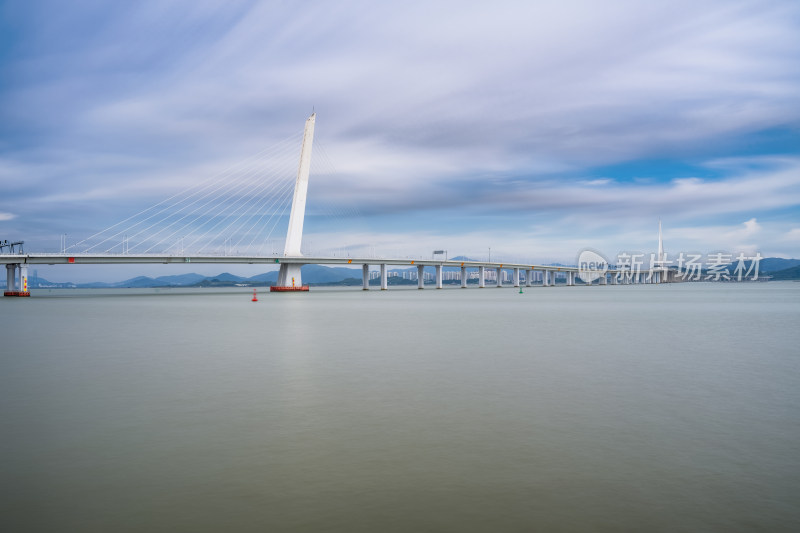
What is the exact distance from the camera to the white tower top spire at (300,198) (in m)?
85.9

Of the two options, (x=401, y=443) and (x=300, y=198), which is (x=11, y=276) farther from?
(x=401, y=443)

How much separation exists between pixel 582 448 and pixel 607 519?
2.53m

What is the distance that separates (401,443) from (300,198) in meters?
79.6

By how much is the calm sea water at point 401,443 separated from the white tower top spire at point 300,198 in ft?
224

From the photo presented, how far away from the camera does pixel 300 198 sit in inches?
3374

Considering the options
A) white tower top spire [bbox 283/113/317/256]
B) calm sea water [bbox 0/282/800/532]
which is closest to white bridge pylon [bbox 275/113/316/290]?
white tower top spire [bbox 283/113/317/256]

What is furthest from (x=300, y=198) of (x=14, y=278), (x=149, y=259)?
(x=14, y=278)

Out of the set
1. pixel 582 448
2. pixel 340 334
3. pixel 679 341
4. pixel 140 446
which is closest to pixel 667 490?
pixel 582 448

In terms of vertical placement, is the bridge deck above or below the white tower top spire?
below

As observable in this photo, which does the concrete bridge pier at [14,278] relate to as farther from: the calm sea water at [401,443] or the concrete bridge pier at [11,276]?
the calm sea water at [401,443]

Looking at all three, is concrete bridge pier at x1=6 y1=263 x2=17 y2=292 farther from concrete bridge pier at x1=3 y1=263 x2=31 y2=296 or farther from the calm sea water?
the calm sea water

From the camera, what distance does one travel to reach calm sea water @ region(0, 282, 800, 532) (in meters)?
5.82

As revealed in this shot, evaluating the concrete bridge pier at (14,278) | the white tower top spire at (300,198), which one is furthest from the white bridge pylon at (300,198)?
the concrete bridge pier at (14,278)

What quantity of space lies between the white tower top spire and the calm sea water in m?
68.4
